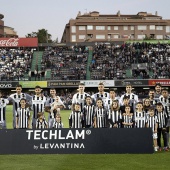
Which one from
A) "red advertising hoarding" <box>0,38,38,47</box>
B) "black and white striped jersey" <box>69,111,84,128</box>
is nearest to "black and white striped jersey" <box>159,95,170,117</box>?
"black and white striped jersey" <box>69,111,84,128</box>

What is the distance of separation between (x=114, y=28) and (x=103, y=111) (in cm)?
9410

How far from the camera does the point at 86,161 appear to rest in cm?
1140

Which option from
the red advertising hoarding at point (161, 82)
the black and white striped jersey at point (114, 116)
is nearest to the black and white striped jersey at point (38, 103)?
the black and white striped jersey at point (114, 116)

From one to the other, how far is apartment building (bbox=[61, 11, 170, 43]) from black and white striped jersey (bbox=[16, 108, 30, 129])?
8983 centimetres

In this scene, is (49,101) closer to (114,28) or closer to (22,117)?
(22,117)

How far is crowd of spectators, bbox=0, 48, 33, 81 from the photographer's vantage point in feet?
169

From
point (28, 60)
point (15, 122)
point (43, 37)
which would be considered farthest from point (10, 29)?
point (15, 122)

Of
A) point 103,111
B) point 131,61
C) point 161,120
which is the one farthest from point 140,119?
point 131,61

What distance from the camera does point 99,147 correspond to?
12508 millimetres

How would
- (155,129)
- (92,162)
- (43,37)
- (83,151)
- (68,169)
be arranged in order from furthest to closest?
(43,37) → (155,129) → (83,151) → (92,162) → (68,169)

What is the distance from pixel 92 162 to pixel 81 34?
313 ft

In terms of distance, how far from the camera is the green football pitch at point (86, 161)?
34.9 feet

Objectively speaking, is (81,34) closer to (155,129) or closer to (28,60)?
(28,60)

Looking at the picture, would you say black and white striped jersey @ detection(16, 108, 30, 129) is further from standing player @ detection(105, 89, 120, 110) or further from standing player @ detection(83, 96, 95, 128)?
standing player @ detection(105, 89, 120, 110)
